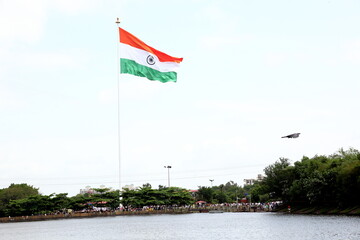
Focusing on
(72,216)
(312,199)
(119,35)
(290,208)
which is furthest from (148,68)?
(72,216)

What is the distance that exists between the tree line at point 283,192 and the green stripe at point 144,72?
4255cm

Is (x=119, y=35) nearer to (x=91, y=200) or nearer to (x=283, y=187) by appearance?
(x=283, y=187)

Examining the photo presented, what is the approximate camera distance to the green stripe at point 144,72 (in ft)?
107

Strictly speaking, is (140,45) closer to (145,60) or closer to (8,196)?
(145,60)

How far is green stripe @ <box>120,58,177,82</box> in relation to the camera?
32.7 m

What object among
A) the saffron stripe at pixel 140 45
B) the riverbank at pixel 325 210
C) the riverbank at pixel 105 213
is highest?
the saffron stripe at pixel 140 45

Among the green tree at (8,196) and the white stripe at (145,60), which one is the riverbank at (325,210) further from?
the green tree at (8,196)

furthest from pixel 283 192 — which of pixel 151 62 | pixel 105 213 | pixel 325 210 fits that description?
pixel 151 62

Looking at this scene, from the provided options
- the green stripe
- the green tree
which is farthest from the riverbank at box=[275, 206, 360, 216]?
the green tree

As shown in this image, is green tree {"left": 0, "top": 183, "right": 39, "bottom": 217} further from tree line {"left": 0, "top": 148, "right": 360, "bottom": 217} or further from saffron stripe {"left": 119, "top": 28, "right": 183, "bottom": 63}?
saffron stripe {"left": 119, "top": 28, "right": 183, "bottom": 63}

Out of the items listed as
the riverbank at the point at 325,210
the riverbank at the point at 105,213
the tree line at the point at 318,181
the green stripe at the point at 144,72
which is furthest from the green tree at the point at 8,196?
the green stripe at the point at 144,72

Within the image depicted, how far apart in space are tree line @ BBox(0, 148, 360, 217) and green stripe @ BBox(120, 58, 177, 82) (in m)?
42.6

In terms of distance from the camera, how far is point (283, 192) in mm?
92188

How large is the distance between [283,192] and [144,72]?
64.4 metres
